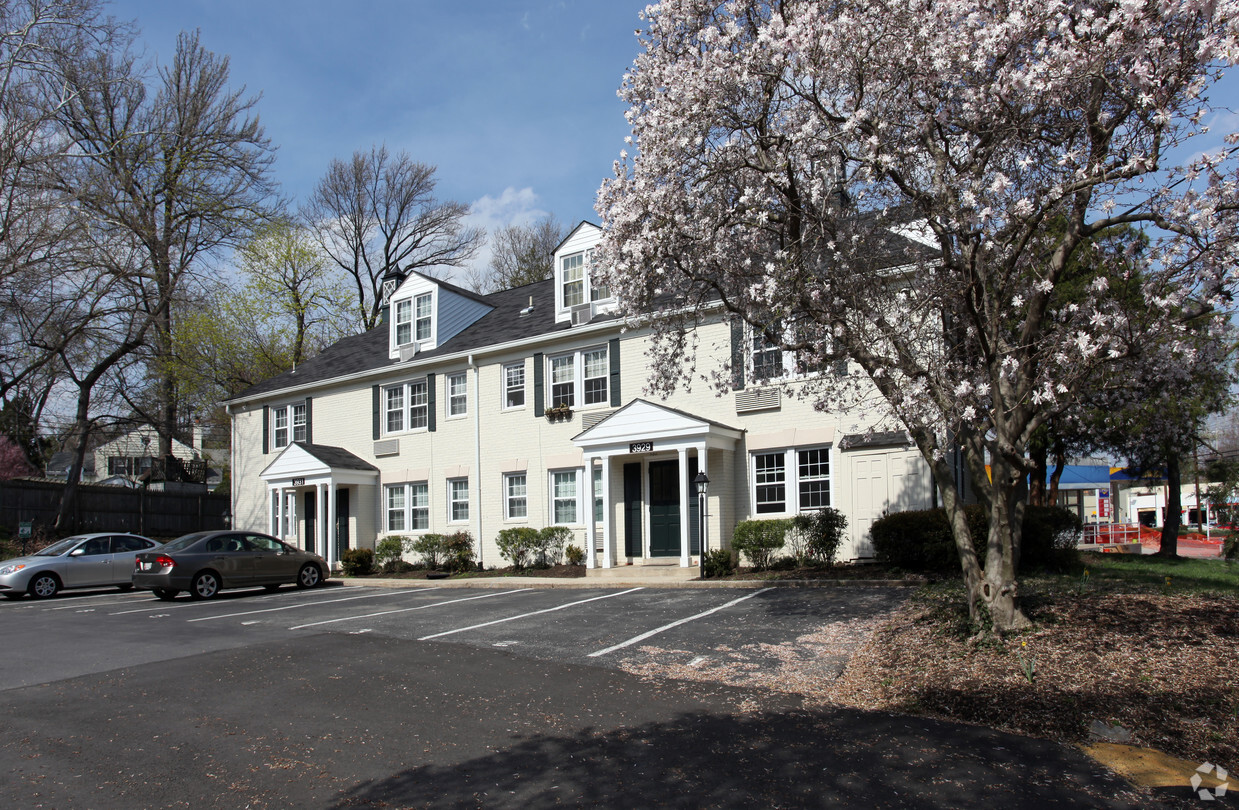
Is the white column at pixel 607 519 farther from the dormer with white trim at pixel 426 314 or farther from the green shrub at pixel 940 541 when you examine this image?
the dormer with white trim at pixel 426 314

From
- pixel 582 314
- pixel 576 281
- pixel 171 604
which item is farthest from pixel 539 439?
pixel 171 604

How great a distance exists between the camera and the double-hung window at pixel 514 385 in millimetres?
21547

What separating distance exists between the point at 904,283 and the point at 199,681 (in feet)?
28.9

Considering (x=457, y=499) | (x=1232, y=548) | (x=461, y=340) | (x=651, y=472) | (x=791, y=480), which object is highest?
(x=461, y=340)

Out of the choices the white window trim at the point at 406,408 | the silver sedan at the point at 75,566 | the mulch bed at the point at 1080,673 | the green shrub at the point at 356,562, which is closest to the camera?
the mulch bed at the point at 1080,673

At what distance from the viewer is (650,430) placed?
57.4ft

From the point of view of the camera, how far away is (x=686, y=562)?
17.0 metres

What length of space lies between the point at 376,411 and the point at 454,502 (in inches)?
166

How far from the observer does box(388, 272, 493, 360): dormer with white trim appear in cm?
2414

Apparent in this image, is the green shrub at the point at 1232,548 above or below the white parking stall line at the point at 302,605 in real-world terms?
below

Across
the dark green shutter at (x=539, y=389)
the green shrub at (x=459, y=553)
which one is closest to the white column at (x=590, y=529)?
the dark green shutter at (x=539, y=389)

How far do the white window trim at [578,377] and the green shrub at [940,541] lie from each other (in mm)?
7590

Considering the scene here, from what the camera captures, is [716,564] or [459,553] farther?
[459,553]

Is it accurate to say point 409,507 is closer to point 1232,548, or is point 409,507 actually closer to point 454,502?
point 454,502
